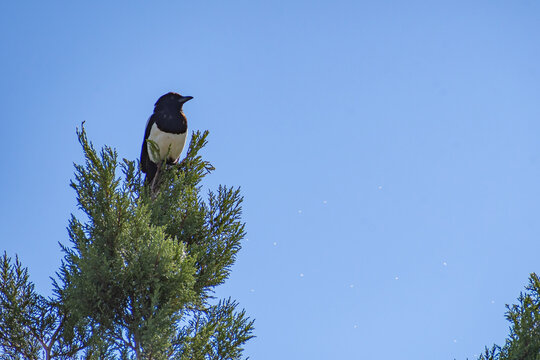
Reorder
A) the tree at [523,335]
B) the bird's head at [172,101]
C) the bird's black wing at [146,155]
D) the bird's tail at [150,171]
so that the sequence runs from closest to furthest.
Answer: the tree at [523,335] → the bird's tail at [150,171] → the bird's black wing at [146,155] → the bird's head at [172,101]

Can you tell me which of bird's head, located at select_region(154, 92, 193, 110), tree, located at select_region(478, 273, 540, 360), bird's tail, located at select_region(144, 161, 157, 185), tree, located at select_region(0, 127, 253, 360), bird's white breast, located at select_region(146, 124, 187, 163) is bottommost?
tree, located at select_region(478, 273, 540, 360)

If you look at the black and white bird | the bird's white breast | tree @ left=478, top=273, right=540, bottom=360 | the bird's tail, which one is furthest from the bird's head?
tree @ left=478, top=273, right=540, bottom=360

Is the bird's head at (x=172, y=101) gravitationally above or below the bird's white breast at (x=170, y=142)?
above

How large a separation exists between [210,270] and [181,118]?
3.30 metres

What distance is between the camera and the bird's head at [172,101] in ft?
28.8

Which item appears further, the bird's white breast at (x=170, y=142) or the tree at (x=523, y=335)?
the bird's white breast at (x=170, y=142)

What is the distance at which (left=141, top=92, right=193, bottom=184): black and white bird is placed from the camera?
8.46 meters

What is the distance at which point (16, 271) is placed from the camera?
5.94 meters

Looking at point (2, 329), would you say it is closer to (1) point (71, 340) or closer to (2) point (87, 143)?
(1) point (71, 340)

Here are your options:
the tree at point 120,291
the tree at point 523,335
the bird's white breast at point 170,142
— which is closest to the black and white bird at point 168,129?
the bird's white breast at point 170,142

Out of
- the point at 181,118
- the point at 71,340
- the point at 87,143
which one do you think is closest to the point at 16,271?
the point at 71,340

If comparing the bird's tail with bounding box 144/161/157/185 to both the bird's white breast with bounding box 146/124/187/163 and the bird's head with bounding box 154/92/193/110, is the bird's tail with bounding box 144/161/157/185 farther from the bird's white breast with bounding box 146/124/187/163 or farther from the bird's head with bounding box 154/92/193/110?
the bird's head with bounding box 154/92/193/110

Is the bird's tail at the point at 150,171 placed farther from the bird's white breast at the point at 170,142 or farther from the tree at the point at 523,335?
the tree at the point at 523,335

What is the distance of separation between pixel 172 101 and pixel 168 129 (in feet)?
1.83
